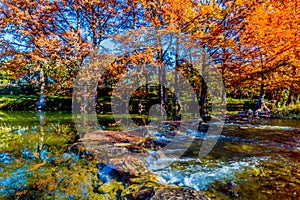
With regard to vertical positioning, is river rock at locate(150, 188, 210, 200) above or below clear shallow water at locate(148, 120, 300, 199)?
above

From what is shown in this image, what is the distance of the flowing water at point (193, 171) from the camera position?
10.5ft

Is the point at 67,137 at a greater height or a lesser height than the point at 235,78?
lesser

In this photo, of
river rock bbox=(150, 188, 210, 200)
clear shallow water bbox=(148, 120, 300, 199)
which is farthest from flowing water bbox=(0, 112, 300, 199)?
river rock bbox=(150, 188, 210, 200)

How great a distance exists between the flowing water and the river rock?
42 centimetres

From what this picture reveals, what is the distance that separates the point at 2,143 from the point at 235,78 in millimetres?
11724

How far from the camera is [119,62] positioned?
1307 centimetres

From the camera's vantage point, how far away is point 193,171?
3977mm

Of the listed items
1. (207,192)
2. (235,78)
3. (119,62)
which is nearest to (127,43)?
(119,62)

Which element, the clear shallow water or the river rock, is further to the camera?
the clear shallow water

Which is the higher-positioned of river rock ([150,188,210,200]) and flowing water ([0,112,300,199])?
river rock ([150,188,210,200])

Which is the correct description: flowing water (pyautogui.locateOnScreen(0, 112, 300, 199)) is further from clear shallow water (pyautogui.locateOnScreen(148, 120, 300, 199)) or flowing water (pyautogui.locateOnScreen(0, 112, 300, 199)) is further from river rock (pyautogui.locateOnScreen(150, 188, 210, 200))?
river rock (pyautogui.locateOnScreen(150, 188, 210, 200))

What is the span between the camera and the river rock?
2742 mm

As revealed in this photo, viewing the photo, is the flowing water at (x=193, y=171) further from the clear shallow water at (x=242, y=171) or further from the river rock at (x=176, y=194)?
the river rock at (x=176, y=194)

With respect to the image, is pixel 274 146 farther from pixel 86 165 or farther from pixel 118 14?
pixel 118 14
